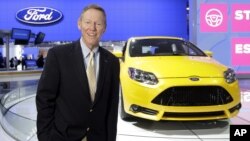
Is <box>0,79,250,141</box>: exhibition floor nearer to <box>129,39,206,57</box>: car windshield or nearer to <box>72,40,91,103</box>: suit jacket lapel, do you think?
<box>129,39,206,57</box>: car windshield

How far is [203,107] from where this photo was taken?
13.7 feet

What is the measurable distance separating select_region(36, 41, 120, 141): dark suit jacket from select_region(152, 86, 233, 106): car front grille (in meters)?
2.42

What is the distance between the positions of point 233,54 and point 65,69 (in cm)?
Answer: 851

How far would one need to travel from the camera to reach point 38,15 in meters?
12.3

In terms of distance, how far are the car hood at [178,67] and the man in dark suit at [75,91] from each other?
2.55 metres

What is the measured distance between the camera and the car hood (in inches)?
171

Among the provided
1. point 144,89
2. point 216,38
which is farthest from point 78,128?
point 216,38

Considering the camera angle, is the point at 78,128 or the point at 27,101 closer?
the point at 78,128

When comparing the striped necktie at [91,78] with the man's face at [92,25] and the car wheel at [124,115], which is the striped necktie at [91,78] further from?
the car wheel at [124,115]

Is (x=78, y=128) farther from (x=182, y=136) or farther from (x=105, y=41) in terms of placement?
(x=105, y=41)

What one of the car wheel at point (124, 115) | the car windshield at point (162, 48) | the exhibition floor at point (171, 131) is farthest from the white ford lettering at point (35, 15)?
the car wheel at point (124, 115)

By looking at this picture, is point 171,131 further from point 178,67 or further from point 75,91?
point 75,91

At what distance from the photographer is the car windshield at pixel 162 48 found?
5.44m

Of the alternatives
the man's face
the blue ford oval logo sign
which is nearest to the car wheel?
Result: the man's face
